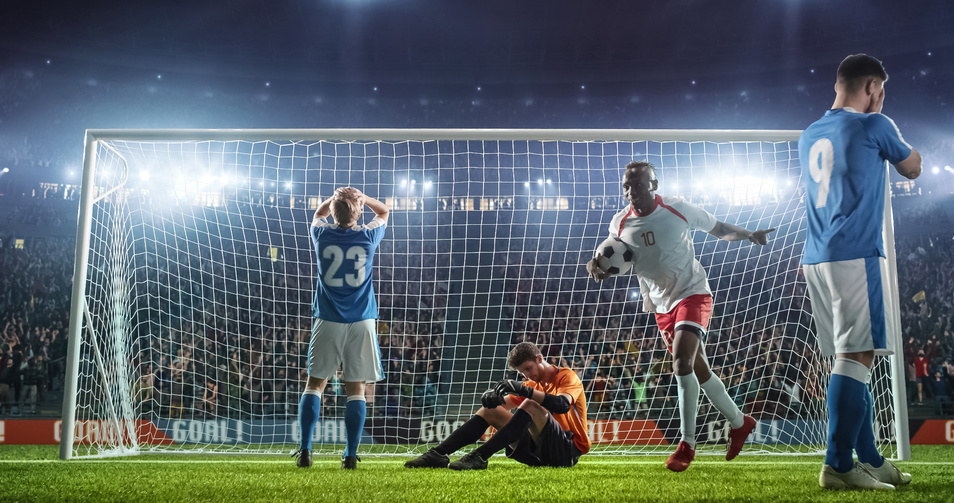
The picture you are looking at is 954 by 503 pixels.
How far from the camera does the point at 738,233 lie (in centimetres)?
430

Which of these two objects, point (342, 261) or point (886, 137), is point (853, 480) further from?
point (342, 261)

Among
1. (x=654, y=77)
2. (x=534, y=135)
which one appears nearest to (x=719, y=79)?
(x=654, y=77)

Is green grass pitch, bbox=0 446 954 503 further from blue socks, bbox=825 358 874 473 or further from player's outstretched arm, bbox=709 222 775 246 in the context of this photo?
player's outstretched arm, bbox=709 222 775 246

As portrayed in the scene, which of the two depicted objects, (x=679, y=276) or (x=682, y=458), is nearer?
(x=682, y=458)

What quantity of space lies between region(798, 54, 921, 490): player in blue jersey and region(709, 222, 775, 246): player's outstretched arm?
3.03ft

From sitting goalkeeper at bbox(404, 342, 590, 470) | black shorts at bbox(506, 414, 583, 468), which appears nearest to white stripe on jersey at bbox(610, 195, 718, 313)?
sitting goalkeeper at bbox(404, 342, 590, 470)

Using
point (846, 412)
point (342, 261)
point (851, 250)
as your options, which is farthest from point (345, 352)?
point (851, 250)

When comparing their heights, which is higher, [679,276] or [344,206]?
[344,206]

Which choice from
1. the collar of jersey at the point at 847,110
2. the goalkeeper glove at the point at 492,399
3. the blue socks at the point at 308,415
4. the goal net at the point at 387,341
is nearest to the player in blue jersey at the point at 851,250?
the collar of jersey at the point at 847,110

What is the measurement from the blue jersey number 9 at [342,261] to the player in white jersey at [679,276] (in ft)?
5.33

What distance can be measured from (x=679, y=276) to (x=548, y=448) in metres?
1.46

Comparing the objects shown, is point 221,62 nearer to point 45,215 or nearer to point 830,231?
point 45,215

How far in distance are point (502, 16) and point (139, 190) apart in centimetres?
1480

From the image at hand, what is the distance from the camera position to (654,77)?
2012 centimetres
